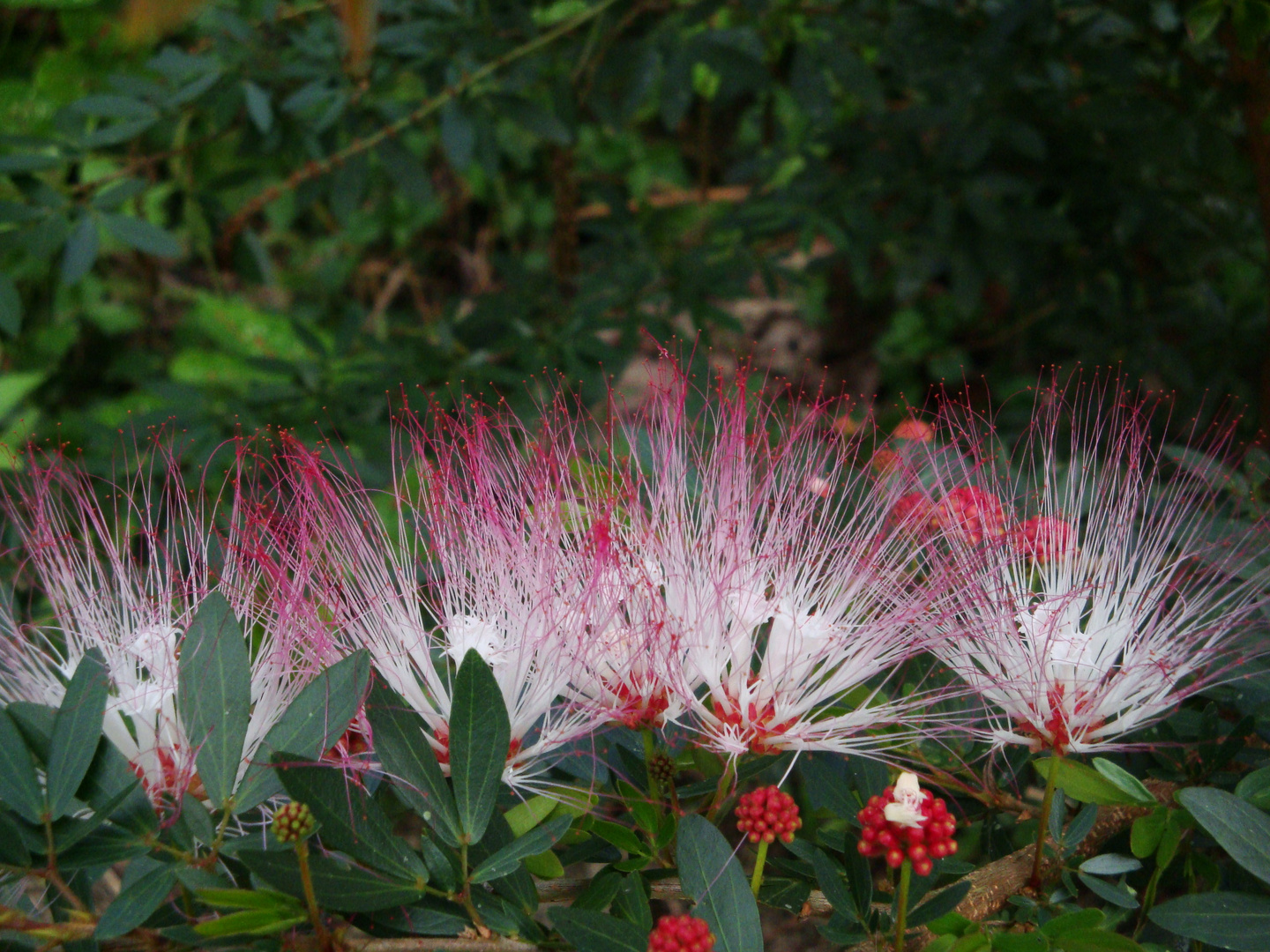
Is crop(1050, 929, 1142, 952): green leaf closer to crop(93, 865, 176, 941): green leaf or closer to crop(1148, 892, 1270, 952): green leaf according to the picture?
crop(1148, 892, 1270, 952): green leaf

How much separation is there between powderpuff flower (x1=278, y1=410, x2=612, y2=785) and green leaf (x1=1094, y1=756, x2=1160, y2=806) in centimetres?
61

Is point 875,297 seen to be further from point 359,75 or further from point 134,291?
point 134,291

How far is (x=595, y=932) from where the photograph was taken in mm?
997

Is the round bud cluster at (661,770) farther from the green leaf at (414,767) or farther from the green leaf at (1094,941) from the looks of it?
the green leaf at (1094,941)

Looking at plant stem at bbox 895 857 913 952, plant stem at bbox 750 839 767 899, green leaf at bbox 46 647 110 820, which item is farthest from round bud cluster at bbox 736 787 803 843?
green leaf at bbox 46 647 110 820

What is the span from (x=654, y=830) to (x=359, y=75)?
202 centimetres

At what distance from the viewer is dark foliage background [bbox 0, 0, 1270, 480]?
2.45 meters

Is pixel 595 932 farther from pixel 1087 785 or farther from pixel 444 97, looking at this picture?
pixel 444 97

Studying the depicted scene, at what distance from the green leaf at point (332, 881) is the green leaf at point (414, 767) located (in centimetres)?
7

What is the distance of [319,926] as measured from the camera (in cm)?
100

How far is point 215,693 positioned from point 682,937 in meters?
0.61

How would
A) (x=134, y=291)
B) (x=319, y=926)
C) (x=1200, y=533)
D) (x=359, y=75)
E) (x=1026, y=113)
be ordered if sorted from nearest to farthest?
(x=319, y=926) → (x=1200, y=533) → (x=359, y=75) → (x=1026, y=113) → (x=134, y=291)

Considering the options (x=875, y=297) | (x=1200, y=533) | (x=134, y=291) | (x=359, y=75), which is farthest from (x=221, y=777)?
(x=875, y=297)

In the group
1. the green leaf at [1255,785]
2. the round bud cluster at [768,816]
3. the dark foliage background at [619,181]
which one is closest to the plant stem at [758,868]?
the round bud cluster at [768,816]
